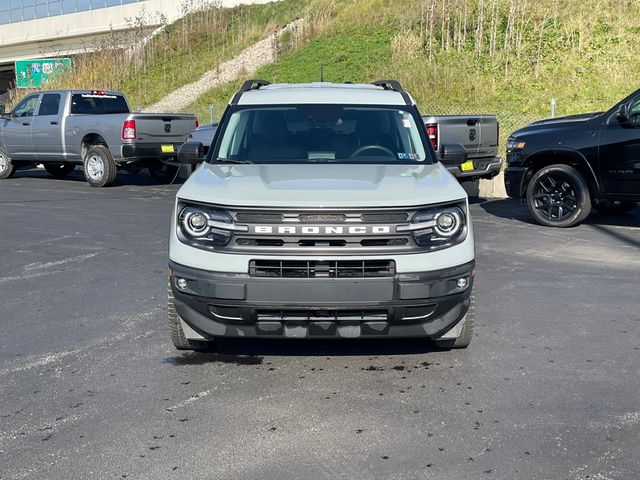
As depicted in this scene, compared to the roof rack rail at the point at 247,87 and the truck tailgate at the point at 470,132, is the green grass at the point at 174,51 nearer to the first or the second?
the truck tailgate at the point at 470,132

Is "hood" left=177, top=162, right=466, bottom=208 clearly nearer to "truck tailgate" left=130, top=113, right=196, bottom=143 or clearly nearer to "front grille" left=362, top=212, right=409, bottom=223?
"front grille" left=362, top=212, right=409, bottom=223

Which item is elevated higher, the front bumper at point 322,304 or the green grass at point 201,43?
the green grass at point 201,43

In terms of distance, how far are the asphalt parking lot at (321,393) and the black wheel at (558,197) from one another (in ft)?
9.70

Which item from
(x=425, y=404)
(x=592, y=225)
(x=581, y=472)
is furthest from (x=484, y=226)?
(x=581, y=472)

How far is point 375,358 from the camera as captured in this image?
5.48 m

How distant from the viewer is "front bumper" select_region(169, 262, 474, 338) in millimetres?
4699

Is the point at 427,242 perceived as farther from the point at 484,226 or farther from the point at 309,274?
the point at 484,226

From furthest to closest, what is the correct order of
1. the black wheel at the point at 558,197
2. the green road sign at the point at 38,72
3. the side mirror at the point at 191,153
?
the green road sign at the point at 38,72, the black wheel at the point at 558,197, the side mirror at the point at 191,153

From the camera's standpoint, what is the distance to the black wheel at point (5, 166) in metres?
19.6

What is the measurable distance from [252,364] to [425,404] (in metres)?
1.26

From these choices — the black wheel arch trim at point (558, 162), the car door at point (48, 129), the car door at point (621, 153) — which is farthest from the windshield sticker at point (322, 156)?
the car door at point (48, 129)

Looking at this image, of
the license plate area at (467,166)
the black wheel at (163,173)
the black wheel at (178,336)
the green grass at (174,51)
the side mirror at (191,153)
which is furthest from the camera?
the green grass at (174,51)

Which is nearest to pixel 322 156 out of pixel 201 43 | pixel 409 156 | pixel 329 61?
pixel 409 156

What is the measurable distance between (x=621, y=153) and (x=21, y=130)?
13610mm
